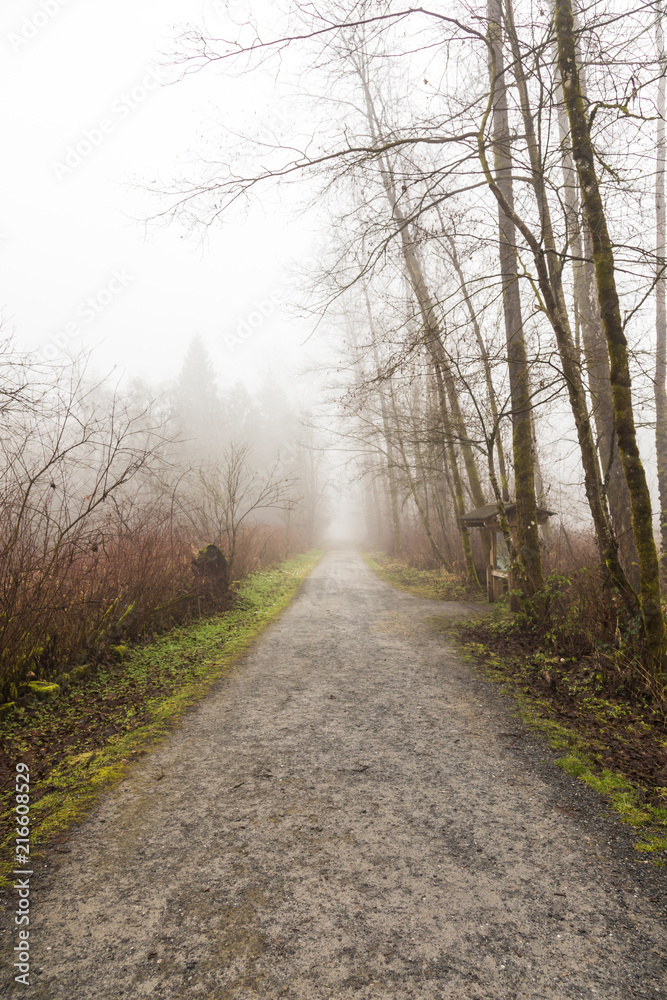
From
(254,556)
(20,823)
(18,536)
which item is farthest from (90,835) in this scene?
(254,556)

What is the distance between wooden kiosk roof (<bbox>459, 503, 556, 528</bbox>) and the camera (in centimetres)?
823

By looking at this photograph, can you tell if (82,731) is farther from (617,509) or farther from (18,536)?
(617,509)

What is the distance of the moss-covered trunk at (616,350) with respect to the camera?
416cm

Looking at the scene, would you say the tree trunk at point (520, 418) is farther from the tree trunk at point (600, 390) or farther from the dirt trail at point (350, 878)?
the dirt trail at point (350, 878)

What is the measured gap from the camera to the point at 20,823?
3.00 metres

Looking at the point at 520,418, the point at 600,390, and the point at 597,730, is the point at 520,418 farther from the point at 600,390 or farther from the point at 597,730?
the point at 597,730

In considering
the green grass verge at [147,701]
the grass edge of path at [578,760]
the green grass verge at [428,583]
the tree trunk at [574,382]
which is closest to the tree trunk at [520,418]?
the tree trunk at [574,382]

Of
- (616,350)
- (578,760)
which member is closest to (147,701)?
(578,760)

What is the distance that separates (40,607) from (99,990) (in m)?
3.61

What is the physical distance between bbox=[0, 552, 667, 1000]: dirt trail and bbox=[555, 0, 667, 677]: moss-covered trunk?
1535 mm

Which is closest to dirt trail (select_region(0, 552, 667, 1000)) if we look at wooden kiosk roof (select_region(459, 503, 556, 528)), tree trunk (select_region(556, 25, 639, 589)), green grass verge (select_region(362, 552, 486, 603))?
tree trunk (select_region(556, 25, 639, 589))

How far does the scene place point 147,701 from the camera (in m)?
5.02

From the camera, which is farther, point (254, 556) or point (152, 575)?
point (254, 556)

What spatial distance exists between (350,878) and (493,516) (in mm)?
7072
